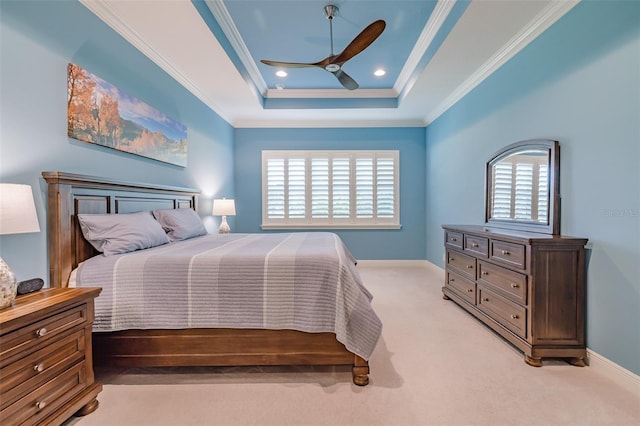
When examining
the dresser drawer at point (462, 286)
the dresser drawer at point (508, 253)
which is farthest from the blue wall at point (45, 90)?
the dresser drawer at point (462, 286)

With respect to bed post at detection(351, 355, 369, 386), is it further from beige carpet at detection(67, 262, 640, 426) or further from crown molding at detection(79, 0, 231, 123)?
crown molding at detection(79, 0, 231, 123)

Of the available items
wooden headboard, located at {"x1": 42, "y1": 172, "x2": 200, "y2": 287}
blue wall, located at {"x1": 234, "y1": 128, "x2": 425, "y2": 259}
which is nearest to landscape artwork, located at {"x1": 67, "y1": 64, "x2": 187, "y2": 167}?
wooden headboard, located at {"x1": 42, "y1": 172, "x2": 200, "y2": 287}

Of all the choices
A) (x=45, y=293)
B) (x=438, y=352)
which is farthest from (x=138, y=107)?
(x=438, y=352)

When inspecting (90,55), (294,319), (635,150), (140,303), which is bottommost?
(294,319)

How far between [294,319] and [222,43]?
109 inches

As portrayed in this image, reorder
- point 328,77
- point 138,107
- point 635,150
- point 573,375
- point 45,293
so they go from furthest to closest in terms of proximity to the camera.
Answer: point 328,77 → point 138,107 → point 573,375 → point 635,150 → point 45,293

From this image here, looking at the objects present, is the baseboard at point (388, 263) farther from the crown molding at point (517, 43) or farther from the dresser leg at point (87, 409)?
the dresser leg at point (87, 409)

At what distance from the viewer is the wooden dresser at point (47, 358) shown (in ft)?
3.88

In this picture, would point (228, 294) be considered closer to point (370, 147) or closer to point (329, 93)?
point (329, 93)

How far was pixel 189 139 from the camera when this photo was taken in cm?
358

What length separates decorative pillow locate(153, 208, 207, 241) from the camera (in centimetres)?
280

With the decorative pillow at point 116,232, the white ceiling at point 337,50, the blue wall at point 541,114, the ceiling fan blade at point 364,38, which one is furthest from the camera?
the white ceiling at point 337,50

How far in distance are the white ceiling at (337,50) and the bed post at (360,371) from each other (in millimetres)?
2837

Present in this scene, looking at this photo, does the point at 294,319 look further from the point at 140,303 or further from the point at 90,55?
the point at 90,55
